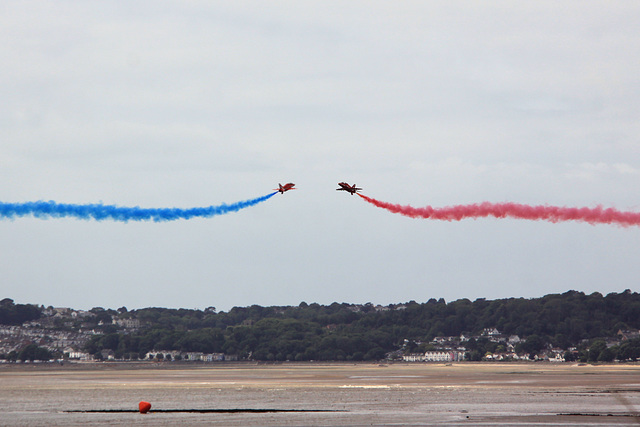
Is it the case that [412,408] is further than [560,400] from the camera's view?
No

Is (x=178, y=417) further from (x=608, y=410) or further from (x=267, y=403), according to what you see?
(x=608, y=410)

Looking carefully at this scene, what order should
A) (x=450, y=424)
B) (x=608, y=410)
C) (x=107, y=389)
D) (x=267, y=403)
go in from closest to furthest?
(x=450, y=424)
(x=608, y=410)
(x=267, y=403)
(x=107, y=389)

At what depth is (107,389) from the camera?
400 feet

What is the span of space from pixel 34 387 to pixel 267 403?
171ft

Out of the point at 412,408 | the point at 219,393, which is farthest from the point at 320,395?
Answer: the point at 412,408

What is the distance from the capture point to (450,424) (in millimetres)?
69562

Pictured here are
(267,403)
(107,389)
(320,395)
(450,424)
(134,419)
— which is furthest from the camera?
(107,389)

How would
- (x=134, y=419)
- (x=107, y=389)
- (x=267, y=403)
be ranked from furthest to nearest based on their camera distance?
(x=107, y=389) → (x=267, y=403) → (x=134, y=419)

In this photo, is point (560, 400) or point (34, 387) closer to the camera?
point (560, 400)

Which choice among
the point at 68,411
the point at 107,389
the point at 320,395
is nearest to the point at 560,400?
the point at 320,395

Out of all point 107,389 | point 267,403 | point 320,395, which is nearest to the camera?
point 267,403

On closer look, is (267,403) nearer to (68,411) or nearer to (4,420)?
(68,411)

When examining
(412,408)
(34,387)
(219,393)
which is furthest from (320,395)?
(34,387)

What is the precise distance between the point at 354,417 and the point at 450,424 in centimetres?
923
